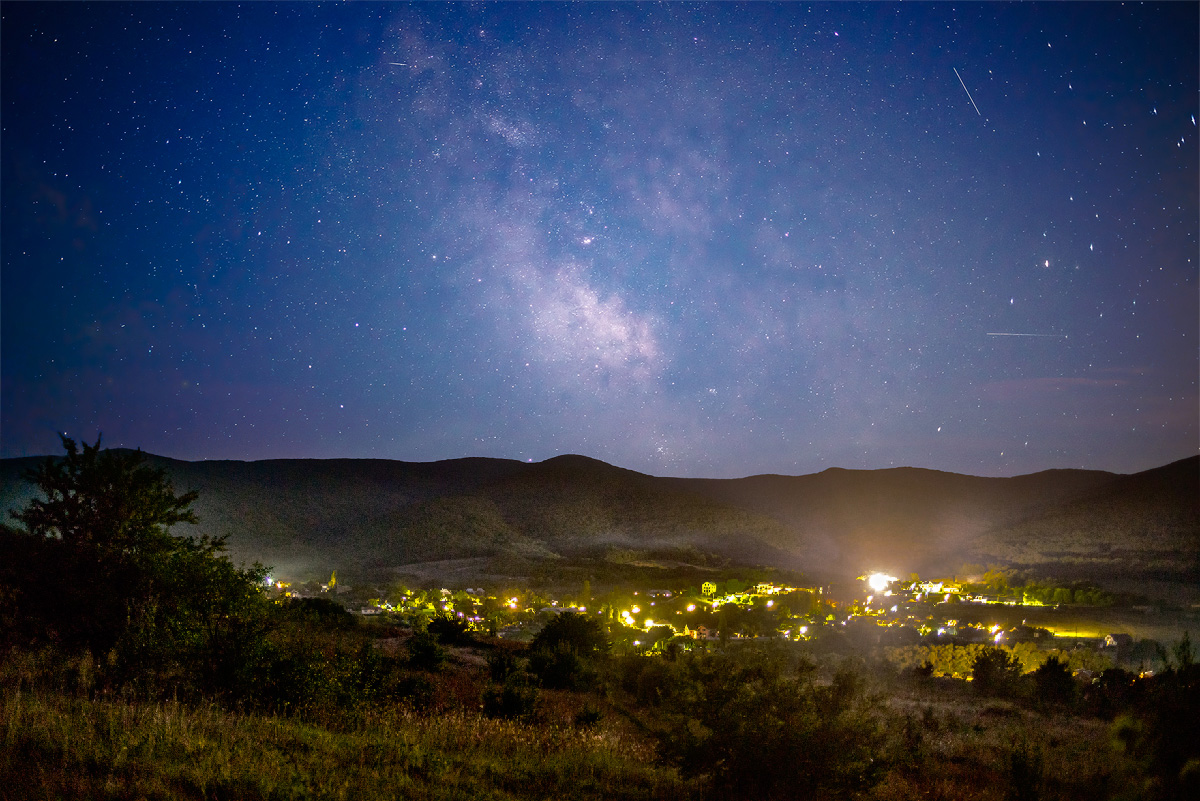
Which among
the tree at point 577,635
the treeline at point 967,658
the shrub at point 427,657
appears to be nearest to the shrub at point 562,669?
the tree at point 577,635

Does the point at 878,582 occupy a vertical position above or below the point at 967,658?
below

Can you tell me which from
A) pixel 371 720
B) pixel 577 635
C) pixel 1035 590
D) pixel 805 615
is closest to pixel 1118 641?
pixel 805 615

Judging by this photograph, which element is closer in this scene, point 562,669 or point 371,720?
point 371,720

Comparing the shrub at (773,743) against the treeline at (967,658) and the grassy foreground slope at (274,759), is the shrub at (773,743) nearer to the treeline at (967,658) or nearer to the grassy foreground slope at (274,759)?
the grassy foreground slope at (274,759)

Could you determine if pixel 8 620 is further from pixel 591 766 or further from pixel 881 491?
pixel 881 491

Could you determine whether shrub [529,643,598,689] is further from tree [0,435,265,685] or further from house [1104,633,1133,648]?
house [1104,633,1133,648]

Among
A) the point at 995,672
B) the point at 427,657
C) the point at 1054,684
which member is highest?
the point at 427,657

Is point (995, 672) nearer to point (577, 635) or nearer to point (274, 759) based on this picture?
point (577, 635)

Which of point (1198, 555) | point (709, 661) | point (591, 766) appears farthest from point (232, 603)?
point (1198, 555)
